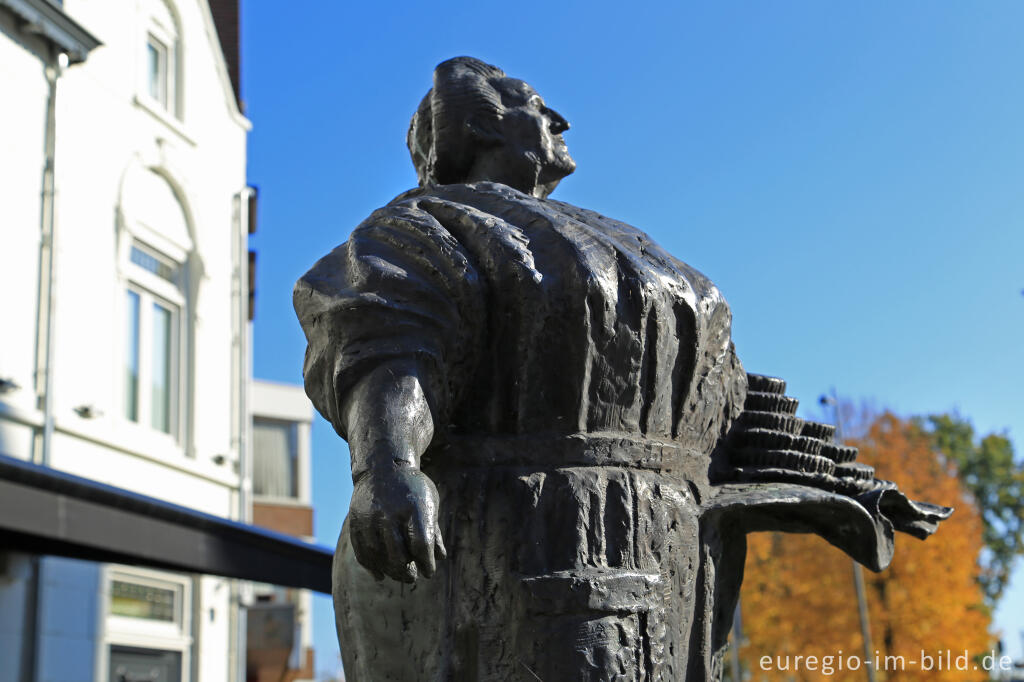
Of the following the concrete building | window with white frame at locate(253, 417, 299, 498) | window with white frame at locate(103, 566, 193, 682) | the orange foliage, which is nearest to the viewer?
the concrete building

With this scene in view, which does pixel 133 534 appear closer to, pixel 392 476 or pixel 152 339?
pixel 152 339

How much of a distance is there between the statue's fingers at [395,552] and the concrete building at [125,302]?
936 centimetres

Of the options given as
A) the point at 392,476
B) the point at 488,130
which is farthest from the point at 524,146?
the point at 392,476

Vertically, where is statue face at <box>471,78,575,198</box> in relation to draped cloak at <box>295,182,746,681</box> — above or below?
above

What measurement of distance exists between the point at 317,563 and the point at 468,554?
903cm

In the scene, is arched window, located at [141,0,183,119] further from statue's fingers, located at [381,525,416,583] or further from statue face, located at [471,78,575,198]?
statue's fingers, located at [381,525,416,583]

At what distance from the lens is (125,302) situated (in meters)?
12.7

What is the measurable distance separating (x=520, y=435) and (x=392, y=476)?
327 mm

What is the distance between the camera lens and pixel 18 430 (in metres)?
10.5

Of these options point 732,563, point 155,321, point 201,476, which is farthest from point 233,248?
point 732,563

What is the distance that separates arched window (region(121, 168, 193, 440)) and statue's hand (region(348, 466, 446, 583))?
11.5 meters

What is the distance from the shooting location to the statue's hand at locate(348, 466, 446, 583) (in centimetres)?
172

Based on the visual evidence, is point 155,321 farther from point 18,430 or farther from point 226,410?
point 18,430

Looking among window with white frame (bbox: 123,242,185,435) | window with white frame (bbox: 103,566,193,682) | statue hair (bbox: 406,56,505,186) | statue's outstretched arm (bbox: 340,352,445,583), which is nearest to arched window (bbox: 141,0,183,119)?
window with white frame (bbox: 123,242,185,435)
